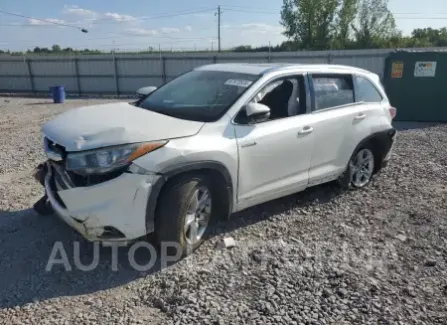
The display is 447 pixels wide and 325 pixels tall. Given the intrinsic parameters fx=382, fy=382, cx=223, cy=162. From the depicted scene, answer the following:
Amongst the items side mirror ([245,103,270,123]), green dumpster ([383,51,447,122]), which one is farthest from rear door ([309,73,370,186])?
green dumpster ([383,51,447,122])

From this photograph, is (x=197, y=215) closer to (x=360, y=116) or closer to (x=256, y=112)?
(x=256, y=112)

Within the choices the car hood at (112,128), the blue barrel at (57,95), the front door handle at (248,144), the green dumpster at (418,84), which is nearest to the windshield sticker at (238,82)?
the front door handle at (248,144)

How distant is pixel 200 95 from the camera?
3.85m

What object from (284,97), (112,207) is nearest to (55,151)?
(112,207)

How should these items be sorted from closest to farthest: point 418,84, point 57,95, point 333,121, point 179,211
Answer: point 179,211
point 333,121
point 418,84
point 57,95

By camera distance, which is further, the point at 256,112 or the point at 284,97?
the point at 284,97

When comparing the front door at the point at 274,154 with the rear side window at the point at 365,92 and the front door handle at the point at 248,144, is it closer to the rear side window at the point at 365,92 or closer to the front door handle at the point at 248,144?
the front door handle at the point at 248,144

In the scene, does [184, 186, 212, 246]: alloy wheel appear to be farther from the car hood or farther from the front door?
the car hood

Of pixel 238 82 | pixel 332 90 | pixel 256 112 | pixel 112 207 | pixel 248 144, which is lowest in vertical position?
pixel 112 207

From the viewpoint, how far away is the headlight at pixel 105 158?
9.33 feet

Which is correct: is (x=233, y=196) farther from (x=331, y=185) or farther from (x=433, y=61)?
(x=433, y=61)

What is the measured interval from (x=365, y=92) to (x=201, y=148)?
2.80 metres

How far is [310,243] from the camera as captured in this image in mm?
3703

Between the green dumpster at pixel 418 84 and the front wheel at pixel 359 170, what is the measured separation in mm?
6292
